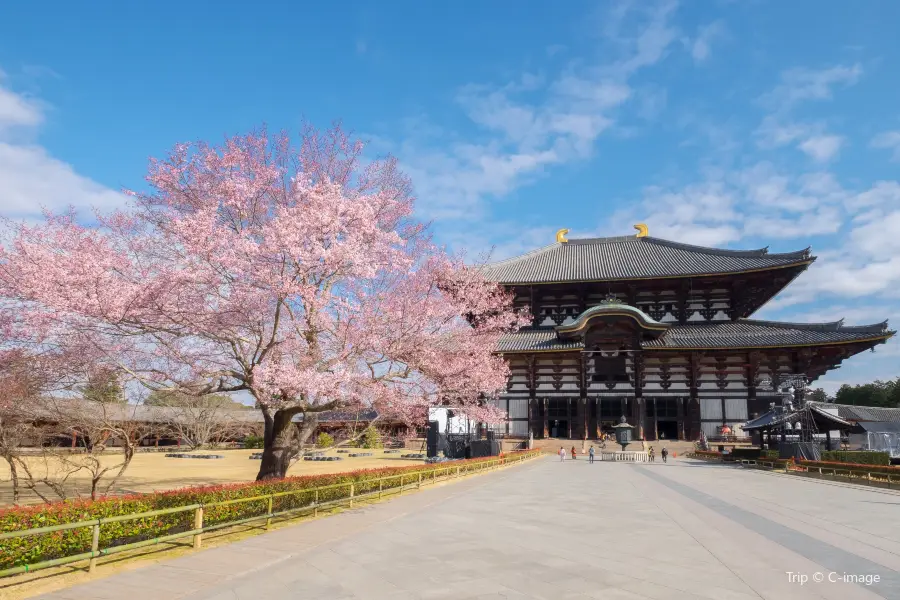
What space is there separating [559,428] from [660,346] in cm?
976

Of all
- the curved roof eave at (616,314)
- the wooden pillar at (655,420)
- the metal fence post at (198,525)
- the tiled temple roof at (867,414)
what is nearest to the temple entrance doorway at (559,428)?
the wooden pillar at (655,420)

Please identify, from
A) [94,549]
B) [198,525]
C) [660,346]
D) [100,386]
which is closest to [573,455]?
[660,346]

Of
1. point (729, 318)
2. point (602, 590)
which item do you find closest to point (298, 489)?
point (602, 590)

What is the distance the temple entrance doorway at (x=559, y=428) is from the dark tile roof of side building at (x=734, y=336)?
20.7 ft

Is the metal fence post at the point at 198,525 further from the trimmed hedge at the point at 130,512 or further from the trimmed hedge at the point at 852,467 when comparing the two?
the trimmed hedge at the point at 852,467

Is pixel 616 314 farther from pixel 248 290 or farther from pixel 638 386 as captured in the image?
pixel 248 290

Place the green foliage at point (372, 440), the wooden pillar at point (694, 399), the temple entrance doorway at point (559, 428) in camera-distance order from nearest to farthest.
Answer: the wooden pillar at point (694, 399) → the temple entrance doorway at point (559, 428) → the green foliage at point (372, 440)

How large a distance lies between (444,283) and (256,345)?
5.88 metres

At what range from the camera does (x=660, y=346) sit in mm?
37000

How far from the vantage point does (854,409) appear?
181 feet

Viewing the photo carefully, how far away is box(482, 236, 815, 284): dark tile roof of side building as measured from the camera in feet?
131

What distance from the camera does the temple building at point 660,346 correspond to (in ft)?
122

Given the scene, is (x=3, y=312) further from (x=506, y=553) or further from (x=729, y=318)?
(x=729, y=318)

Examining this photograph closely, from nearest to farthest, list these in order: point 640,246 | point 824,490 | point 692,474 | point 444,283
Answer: point 444,283
point 824,490
point 692,474
point 640,246
